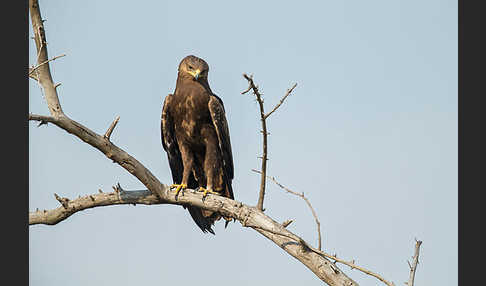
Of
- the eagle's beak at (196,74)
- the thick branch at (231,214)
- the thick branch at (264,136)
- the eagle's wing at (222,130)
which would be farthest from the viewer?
the eagle's beak at (196,74)

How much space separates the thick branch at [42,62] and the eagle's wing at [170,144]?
1864 millimetres

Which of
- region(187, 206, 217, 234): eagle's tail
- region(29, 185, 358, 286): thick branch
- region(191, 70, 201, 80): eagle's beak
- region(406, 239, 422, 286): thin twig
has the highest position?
region(191, 70, 201, 80): eagle's beak

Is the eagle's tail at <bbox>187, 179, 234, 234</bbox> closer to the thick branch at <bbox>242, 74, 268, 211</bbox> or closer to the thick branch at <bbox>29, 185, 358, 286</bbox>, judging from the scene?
the thick branch at <bbox>29, 185, 358, 286</bbox>

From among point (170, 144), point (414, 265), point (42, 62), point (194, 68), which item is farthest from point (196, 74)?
point (414, 265)

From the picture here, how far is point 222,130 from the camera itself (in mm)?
6414

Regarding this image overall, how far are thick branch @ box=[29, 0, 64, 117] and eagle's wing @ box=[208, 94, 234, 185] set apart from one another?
1.96m

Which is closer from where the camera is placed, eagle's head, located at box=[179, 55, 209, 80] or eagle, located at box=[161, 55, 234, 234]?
eagle, located at box=[161, 55, 234, 234]

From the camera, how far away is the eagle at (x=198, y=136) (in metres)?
6.42

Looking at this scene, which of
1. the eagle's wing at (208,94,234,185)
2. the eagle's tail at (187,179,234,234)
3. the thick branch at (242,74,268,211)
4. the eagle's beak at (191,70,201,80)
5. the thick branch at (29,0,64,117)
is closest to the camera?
the thick branch at (242,74,268,211)

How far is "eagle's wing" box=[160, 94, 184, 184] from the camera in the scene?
662 centimetres

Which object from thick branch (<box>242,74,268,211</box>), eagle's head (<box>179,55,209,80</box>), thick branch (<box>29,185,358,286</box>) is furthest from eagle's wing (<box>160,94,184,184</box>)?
thick branch (<box>242,74,268,211</box>)

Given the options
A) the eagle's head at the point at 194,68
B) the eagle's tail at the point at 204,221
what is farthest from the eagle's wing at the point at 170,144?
the eagle's tail at the point at 204,221

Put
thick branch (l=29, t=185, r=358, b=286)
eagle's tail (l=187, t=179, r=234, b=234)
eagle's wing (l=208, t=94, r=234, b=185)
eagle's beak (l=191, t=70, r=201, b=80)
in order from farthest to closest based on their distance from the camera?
eagle's beak (l=191, t=70, r=201, b=80) < eagle's tail (l=187, t=179, r=234, b=234) < eagle's wing (l=208, t=94, r=234, b=185) < thick branch (l=29, t=185, r=358, b=286)

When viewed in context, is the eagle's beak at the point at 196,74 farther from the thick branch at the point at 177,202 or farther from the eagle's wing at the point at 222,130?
the thick branch at the point at 177,202
